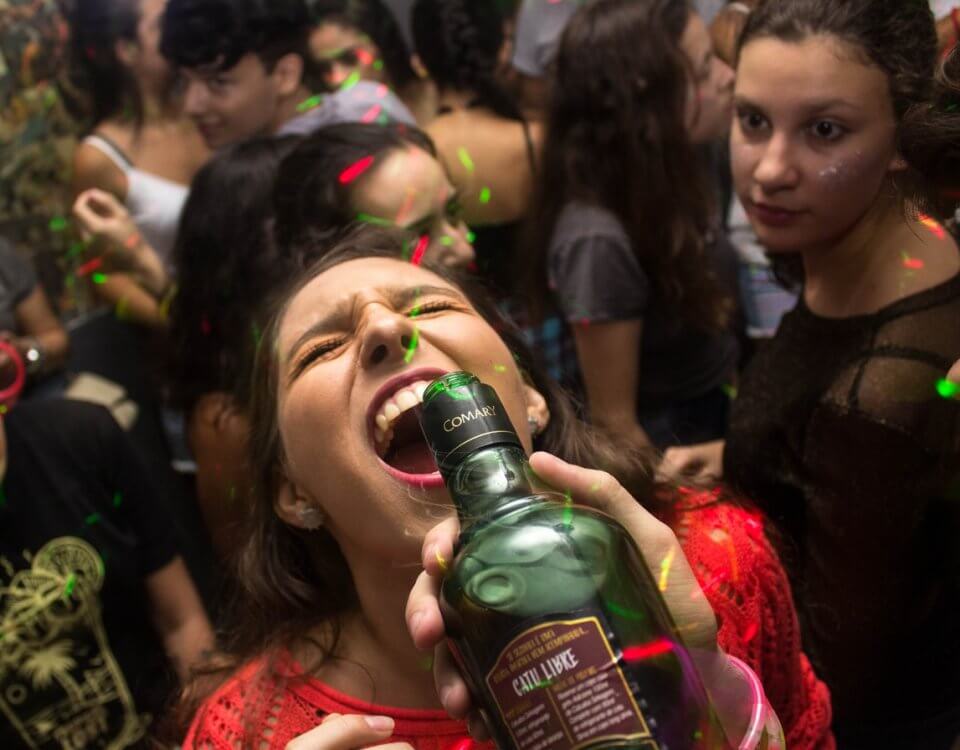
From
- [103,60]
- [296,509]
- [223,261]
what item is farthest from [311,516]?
[103,60]

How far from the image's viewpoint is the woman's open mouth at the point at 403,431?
0.81 metres

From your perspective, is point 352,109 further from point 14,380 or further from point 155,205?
point 14,380

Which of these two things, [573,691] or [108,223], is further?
[108,223]

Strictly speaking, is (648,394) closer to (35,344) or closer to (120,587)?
(120,587)

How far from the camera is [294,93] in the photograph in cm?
240

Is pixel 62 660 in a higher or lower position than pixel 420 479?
lower

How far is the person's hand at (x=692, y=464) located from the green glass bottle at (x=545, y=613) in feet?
1.79

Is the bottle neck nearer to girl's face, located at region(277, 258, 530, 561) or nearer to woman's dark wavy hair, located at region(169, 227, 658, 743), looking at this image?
girl's face, located at region(277, 258, 530, 561)

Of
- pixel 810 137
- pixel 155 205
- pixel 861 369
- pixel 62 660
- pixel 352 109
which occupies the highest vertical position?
pixel 810 137

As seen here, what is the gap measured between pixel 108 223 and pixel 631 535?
1.85 m

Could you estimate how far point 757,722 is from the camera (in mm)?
653

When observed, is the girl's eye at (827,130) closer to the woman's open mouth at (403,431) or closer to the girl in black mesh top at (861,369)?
the girl in black mesh top at (861,369)

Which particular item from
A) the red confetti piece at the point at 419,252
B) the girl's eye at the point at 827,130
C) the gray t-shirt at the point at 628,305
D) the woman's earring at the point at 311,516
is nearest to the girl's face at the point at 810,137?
the girl's eye at the point at 827,130

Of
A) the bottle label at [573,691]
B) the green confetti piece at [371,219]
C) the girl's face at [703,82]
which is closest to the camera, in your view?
the bottle label at [573,691]
